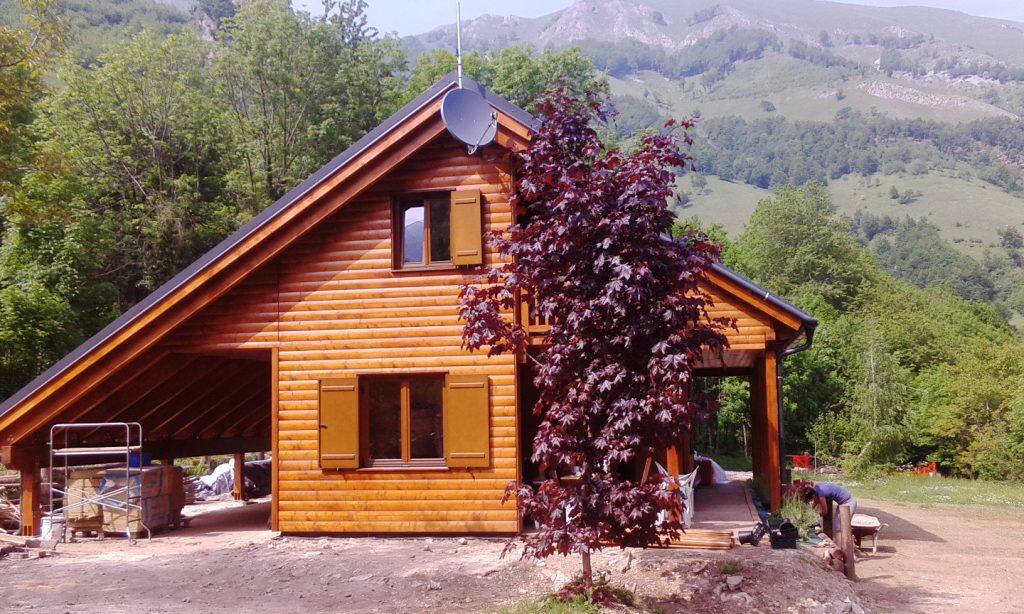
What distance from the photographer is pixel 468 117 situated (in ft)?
41.7

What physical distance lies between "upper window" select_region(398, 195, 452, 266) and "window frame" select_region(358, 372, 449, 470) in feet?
5.42

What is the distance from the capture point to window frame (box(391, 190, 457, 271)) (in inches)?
530

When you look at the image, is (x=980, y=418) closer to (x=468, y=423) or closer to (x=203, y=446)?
(x=468, y=423)

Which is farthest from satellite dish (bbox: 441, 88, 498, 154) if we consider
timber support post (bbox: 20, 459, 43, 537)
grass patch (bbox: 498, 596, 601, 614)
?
timber support post (bbox: 20, 459, 43, 537)

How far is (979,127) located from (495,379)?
19589 cm

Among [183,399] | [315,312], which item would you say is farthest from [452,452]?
[183,399]

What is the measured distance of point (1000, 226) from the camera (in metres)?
124

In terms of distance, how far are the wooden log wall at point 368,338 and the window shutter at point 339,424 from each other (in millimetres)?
182

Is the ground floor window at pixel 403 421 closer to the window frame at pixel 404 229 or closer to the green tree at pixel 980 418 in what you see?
the window frame at pixel 404 229

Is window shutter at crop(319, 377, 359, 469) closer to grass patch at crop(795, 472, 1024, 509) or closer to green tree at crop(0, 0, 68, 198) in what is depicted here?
green tree at crop(0, 0, 68, 198)

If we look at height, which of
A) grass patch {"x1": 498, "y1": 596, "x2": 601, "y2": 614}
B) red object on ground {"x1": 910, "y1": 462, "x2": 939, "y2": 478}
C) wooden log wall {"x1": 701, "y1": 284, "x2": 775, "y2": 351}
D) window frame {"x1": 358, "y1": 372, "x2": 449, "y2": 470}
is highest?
wooden log wall {"x1": 701, "y1": 284, "x2": 775, "y2": 351}

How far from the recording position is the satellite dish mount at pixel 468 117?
12.5m

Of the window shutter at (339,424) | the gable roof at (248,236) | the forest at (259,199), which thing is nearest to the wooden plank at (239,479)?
the gable roof at (248,236)

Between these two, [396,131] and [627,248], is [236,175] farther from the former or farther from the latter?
[627,248]
